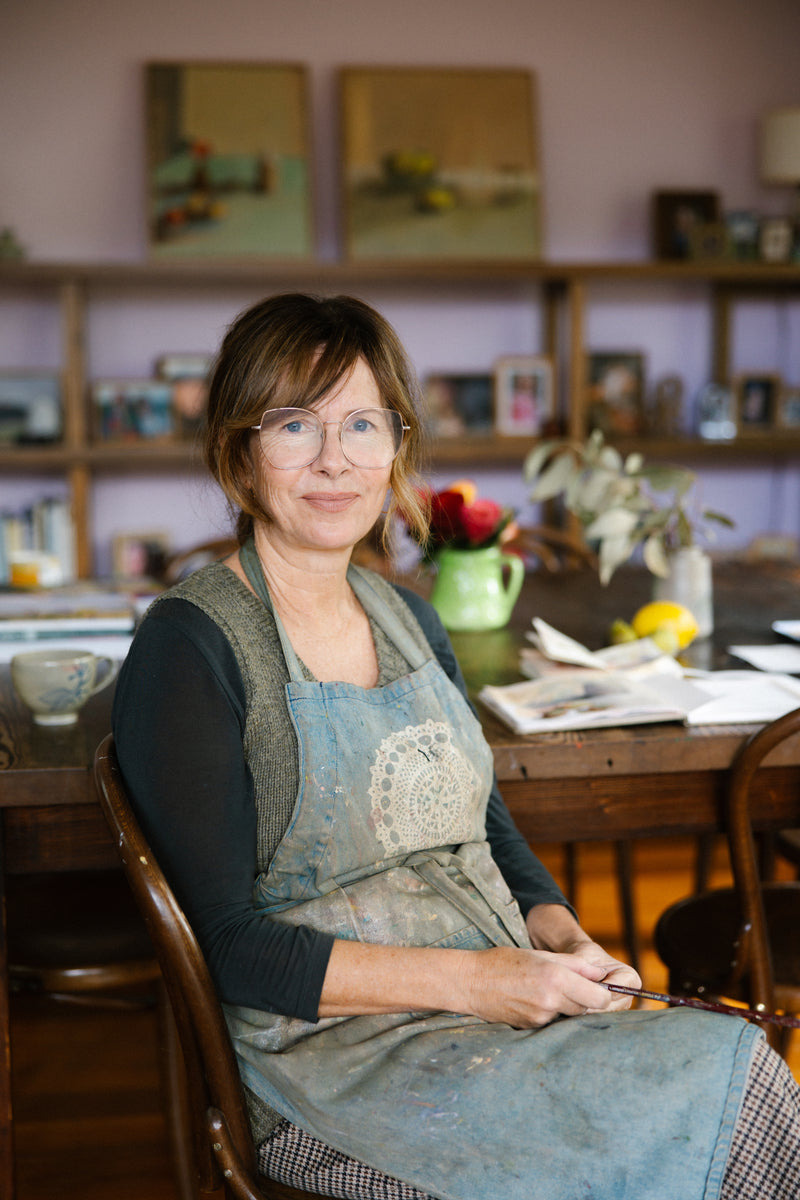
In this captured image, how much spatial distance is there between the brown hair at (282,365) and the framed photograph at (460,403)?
2.88 meters

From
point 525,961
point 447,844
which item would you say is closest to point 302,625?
point 447,844

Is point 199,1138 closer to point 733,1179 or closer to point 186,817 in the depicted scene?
point 186,817

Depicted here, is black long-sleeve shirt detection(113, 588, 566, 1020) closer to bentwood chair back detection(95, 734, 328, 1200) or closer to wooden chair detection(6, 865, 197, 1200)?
bentwood chair back detection(95, 734, 328, 1200)

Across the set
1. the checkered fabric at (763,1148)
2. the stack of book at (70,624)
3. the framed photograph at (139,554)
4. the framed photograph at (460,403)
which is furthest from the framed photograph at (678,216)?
the checkered fabric at (763,1148)

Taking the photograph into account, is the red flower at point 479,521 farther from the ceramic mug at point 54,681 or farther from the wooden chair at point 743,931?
the ceramic mug at point 54,681

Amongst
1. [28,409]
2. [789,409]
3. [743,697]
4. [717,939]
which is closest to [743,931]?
[717,939]

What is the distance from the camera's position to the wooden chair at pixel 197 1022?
3.28ft

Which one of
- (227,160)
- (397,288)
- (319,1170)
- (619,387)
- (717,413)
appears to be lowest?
(319,1170)

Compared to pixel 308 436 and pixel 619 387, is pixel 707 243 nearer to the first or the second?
pixel 619 387

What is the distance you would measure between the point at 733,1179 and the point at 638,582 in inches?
70.4

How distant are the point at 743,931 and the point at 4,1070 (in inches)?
36.6

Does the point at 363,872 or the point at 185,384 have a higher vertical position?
the point at 185,384

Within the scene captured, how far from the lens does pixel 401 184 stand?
3.95 meters

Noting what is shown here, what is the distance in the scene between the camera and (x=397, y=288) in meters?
4.16
